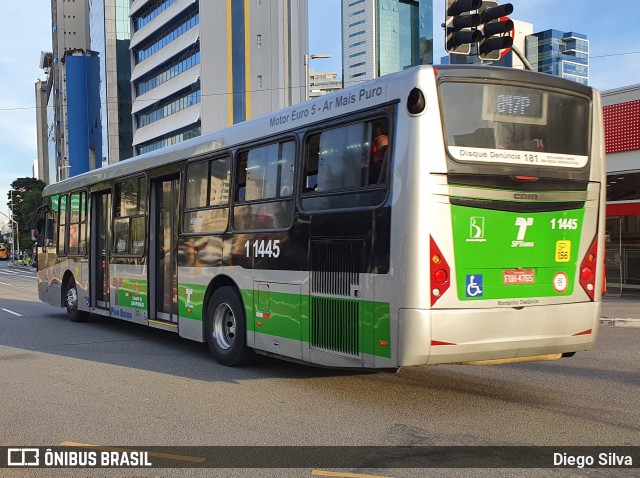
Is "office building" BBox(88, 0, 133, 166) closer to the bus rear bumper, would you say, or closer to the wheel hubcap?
the wheel hubcap

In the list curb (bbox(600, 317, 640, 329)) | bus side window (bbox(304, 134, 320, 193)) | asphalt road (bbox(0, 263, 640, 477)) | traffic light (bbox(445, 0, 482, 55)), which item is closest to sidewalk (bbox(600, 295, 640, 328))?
curb (bbox(600, 317, 640, 329))

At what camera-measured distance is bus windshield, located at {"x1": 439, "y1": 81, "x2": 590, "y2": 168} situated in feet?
20.6

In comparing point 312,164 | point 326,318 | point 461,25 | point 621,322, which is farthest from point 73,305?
point 621,322

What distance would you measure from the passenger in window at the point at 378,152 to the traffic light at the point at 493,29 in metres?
5.51

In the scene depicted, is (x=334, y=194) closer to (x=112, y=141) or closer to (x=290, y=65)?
(x=290, y=65)

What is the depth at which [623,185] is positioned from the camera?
19844mm

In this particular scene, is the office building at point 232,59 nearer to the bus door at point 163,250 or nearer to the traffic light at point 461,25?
the traffic light at point 461,25

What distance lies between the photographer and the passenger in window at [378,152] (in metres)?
6.44

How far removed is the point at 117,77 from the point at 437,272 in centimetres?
8448

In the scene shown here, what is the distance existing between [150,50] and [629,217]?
64875 millimetres

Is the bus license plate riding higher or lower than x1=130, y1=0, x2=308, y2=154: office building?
lower

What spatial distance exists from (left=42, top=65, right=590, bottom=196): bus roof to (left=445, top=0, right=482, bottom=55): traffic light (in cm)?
440

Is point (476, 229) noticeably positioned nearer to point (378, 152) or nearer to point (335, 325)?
point (378, 152)

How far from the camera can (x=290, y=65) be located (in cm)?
6438
